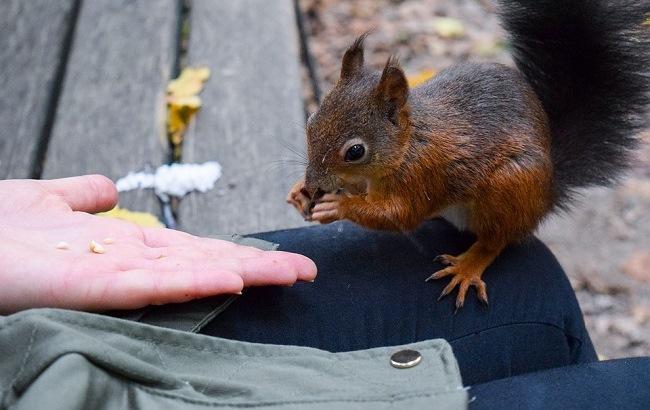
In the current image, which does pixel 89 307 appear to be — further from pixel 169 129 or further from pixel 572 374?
pixel 169 129

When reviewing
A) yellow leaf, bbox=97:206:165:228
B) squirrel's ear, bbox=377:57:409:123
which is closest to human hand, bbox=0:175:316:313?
yellow leaf, bbox=97:206:165:228

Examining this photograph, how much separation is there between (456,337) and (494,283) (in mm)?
140

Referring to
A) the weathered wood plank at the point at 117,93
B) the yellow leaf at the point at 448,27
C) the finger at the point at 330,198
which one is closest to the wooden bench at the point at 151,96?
the weathered wood plank at the point at 117,93

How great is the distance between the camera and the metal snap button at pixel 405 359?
977 millimetres

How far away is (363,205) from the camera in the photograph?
1391 mm

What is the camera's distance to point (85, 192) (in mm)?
1266

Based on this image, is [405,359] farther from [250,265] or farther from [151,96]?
[151,96]

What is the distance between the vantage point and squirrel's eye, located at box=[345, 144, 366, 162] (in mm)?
1425

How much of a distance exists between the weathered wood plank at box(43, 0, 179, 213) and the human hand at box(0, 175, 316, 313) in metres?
0.34

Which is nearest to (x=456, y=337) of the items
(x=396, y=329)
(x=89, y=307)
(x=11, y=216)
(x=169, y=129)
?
(x=396, y=329)

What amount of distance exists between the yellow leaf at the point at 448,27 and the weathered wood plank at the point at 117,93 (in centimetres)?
158

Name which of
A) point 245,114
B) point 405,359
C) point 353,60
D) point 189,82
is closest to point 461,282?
point 405,359

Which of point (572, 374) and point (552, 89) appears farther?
point (552, 89)

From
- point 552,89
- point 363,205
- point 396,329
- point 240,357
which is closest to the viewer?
point 240,357
